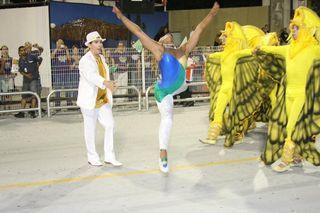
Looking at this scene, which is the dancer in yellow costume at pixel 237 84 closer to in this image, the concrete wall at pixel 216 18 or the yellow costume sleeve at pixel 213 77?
the yellow costume sleeve at pixel 213 77

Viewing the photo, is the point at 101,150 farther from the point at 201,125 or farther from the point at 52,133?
the point at 201,125

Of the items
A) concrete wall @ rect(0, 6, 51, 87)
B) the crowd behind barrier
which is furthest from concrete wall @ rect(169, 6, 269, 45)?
concrete wall @ rect(0, 6, 51, 87)

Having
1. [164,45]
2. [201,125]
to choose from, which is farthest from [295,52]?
[201,125]

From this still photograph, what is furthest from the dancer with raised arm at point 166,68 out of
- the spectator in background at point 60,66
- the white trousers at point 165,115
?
the spectator in background at point 60,66

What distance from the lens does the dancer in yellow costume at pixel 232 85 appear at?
813 cm

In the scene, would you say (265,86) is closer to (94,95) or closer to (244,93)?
(244,93)

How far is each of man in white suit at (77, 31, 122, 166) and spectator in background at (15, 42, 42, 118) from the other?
5084 mm

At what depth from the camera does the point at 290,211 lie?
5324 millimetres

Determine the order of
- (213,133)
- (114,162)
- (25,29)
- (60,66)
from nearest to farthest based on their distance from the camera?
(114,162) < (213,133) < (60,66) < (25,29)

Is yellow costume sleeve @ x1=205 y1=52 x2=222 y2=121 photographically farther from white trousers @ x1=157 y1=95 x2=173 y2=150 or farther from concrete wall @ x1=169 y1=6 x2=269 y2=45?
concrete wall @ x1=169 y1=6 x2=269 y2=45

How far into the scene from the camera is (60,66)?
1245cm

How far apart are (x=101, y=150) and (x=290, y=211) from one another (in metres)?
3.75

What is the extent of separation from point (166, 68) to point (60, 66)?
20.3 feet

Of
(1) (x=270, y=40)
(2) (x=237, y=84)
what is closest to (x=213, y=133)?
(2) (x=237, y=84)
